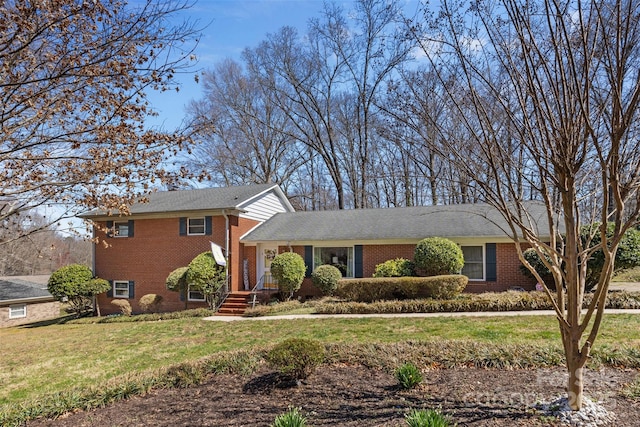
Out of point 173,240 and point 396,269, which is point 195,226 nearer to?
point 173,240

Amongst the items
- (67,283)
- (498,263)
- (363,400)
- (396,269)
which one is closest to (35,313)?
(67,283)

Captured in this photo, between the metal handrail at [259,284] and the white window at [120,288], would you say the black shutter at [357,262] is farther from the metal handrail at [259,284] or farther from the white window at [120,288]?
the white window at [120,288]

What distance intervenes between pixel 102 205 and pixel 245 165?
24784 millimetres

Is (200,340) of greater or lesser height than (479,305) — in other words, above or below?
below

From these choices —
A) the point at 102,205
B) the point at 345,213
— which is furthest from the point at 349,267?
the point at 102,205

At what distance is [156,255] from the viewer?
18.6 metres

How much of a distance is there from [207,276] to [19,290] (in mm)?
15041

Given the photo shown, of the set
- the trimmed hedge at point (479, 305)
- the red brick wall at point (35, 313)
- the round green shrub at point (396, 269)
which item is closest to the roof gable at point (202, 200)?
the round green shrub at point (396, 269)

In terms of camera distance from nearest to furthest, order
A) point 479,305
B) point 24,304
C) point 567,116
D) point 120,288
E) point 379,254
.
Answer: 1. point 567,116
2. point 479,305
3. point 379,254
4. point 120,288
5. point 24,304

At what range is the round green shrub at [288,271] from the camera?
15.9m

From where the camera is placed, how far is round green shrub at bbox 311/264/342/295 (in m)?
15.9

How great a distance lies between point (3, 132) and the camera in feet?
16.0

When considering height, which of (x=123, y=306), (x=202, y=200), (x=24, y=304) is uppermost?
(x=202, y=200)

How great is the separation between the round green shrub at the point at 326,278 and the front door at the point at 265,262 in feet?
9.03
